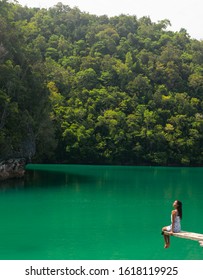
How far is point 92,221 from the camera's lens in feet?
66.1

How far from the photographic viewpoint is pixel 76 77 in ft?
246

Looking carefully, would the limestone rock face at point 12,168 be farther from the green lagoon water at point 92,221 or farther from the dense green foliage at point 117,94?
the dense green foliage at point 117,94

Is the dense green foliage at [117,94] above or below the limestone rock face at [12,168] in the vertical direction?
above

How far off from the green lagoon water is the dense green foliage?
15855 millimetres

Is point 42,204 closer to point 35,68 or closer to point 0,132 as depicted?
point 0,132

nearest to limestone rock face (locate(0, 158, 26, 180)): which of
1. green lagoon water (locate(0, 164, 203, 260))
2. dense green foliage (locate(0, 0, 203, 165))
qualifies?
green lagoon water (locate(0, 164, 203, 260))

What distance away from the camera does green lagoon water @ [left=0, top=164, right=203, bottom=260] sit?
14.5m

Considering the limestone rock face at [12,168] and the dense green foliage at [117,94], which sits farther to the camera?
the dense green foliage at [117,94]

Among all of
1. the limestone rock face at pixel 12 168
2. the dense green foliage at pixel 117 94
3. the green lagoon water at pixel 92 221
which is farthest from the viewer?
the dense green foliage at pixel 117 94

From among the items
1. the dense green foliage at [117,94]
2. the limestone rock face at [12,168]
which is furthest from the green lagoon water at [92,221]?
the dense green foliage at [117,94]

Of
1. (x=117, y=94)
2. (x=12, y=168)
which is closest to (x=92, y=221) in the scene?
(x=12, y=168)

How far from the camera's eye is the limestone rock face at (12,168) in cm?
3831

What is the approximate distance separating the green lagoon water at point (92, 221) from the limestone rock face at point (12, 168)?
372 cm

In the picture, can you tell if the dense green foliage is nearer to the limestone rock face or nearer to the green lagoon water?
the limestone rock face
